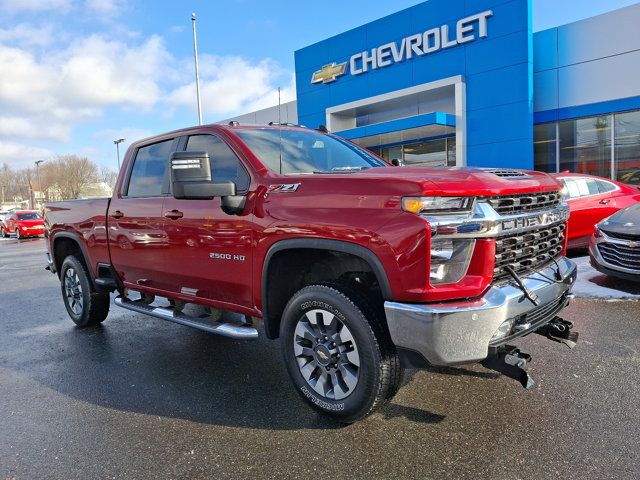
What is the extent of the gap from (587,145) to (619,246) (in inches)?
448

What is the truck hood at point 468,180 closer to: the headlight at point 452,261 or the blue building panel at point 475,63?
the headlight at point 452,261

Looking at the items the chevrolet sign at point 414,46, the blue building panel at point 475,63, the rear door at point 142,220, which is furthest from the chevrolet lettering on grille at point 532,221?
the chevrolet sign at point 414,46

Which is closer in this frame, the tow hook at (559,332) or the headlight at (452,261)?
the headlight at (452,261)

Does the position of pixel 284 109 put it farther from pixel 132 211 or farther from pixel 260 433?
pixel 260 433

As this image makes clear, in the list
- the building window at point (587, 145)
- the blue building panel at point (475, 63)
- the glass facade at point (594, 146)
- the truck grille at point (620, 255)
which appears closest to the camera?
the truck grille at point (620, 255)

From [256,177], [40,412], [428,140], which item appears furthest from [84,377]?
[428,140]

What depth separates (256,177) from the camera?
357 cm

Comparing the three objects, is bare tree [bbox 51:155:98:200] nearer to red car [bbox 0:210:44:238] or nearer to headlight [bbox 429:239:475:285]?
red car [bbox 0:210:44:238]

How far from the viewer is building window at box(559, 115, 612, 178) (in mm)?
15430

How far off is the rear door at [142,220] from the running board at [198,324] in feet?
0.67

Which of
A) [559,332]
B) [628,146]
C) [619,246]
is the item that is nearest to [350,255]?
[559,332]

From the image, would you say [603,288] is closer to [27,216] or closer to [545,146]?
[545,146]

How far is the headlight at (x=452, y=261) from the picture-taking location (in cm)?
270

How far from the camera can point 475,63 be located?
16984mm
